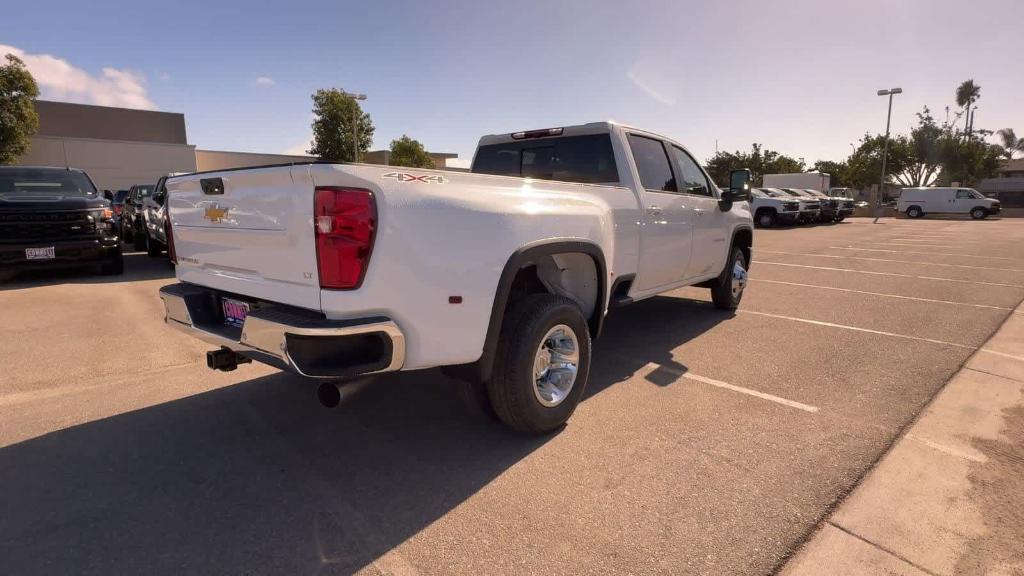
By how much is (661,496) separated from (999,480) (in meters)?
1.78

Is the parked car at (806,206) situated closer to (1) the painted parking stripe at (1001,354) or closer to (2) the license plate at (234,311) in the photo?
(1) the painted parking stripe at (1001,354)

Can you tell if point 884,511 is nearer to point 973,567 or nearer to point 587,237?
point 973,567

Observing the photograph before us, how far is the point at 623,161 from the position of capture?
4312mm

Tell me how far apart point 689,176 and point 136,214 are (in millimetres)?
13816

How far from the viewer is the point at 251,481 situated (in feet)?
8.81

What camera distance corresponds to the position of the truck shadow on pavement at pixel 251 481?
7.08 ft

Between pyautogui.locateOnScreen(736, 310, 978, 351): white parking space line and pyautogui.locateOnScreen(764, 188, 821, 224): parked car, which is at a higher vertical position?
pyautogui.locateOnScreen(764, 188, 821, 224): parked car

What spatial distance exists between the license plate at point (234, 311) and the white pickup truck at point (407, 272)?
0.01 meters

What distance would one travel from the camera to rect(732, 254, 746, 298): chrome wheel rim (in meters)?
6.41

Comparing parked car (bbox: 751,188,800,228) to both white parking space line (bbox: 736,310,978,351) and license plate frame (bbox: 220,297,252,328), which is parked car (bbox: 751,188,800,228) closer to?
white parking space line (bbox: 736,310,978,351)

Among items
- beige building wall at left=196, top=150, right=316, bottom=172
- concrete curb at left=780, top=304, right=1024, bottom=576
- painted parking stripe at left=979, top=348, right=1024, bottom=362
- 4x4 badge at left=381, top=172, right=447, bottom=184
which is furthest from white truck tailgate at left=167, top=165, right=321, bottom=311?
beige building wall at left=196, top=150, right=316, bottom=172

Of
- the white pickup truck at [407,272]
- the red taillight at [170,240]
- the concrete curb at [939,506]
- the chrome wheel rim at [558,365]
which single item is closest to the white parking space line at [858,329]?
the concrete curb at [939,506]

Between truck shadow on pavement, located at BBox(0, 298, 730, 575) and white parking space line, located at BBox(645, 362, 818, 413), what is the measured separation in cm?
80

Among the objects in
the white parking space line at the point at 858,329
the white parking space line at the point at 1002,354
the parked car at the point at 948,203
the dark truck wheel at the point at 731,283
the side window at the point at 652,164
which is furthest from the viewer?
the parked car at the point at 948,203
